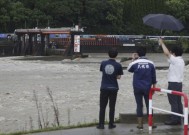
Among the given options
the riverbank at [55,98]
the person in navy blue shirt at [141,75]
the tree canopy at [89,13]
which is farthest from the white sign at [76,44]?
the person in navy blue shirt at [141,75]

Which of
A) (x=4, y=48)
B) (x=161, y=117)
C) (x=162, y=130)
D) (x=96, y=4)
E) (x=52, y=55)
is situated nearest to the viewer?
(x=162, y=130)

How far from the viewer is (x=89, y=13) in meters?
77.0

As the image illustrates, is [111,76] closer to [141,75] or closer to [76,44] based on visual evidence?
[141,75]

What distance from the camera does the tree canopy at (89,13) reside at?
7158cm

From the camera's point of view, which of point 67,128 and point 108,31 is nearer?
point 67,128

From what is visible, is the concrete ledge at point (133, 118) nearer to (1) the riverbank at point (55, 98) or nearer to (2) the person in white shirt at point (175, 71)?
(2) the person in white shirt at point (175, 71)

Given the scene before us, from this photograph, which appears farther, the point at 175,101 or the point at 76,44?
the point at 76,44

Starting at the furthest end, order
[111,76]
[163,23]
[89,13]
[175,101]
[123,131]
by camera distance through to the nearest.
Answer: [89,13] → [175,101] → [163,23] → [111,76] → [123,131]

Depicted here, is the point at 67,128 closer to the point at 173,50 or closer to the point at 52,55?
the point at 173,50

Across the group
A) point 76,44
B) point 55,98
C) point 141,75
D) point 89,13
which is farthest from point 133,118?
point 89,13

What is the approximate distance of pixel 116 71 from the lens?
33.8 ft

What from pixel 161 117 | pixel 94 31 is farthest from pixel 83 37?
pixel 161 117

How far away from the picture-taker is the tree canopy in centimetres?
7158

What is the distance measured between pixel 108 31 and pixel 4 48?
23959 mm
